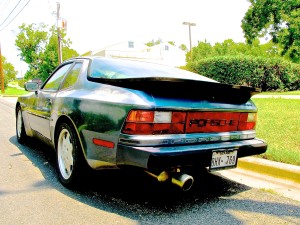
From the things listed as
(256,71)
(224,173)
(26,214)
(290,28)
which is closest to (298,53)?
(290,28)

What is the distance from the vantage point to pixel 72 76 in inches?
136

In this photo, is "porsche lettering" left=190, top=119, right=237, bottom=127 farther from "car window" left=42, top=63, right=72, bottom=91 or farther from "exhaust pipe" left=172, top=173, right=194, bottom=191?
"car window" left=42, top=63, right=72, bottom=91

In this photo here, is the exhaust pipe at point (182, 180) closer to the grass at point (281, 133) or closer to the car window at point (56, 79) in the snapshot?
the grass at point (281, 133)

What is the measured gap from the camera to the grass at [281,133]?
383cm

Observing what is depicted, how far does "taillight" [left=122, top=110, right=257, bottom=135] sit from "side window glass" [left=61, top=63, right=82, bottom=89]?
1.24 metres

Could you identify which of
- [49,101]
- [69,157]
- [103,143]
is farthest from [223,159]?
[49,101]

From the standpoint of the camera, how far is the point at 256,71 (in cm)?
1588

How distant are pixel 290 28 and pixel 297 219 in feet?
87.0

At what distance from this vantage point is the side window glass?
334 cm

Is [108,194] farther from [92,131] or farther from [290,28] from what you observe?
[290,28]

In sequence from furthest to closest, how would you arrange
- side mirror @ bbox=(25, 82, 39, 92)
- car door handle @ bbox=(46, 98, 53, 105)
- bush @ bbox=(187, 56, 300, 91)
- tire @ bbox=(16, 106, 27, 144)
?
bush @ bbox=(187, 56, 300, 91) → tire @ bbox=(16, 106, 27, 144) → side mirror @ bbox=(25, 82, 39, 92) → car door handle @ bbox=(46, 98, 53, 105)

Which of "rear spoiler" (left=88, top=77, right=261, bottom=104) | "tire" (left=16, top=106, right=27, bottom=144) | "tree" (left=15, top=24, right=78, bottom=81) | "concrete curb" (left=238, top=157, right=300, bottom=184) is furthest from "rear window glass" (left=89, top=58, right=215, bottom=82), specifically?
"tree" (left=15, top=24, right=78, bottom=81)

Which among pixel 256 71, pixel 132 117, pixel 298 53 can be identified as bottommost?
pixel 132 117

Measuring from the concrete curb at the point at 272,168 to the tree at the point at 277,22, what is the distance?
24.7 meters
